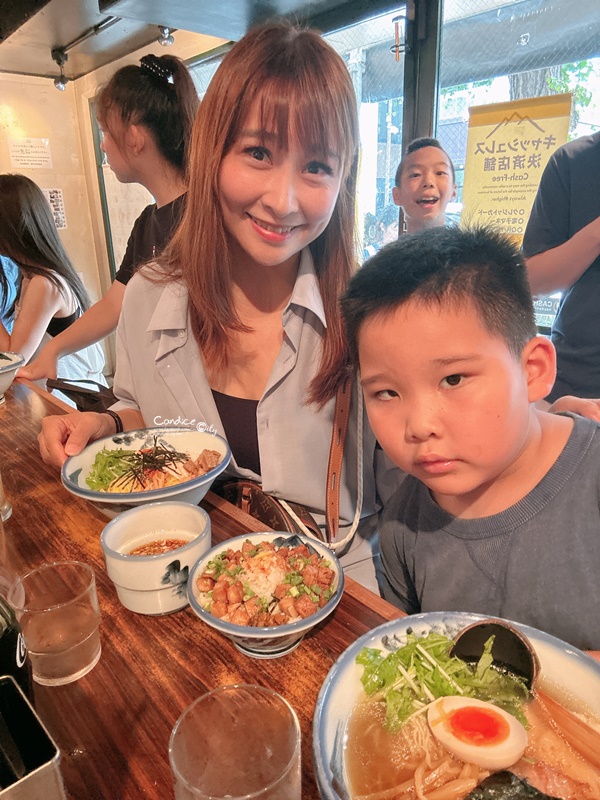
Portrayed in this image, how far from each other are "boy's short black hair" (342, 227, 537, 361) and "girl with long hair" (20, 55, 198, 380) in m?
1.71

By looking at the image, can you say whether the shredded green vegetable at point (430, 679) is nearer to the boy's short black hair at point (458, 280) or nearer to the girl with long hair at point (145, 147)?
the boy's short black hair at point (458, 280)

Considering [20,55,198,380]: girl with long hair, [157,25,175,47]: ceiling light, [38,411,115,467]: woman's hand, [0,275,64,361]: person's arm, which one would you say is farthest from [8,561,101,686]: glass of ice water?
[157,25,175,47]: ceiling light

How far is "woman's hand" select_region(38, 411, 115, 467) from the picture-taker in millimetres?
1417

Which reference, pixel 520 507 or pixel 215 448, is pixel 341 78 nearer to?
pixel 215 448

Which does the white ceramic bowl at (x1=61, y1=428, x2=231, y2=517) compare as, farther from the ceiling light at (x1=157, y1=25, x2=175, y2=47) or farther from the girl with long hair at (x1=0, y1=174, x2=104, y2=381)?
the ceiling light at (x1=157, y1=25, x2=175, y2=47)

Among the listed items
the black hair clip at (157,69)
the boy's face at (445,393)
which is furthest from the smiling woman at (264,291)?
the black hair clip at (157,69)

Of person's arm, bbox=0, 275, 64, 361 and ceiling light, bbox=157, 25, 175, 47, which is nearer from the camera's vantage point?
person's arm, bbox=0, 275, 64, 361

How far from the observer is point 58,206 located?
629cm

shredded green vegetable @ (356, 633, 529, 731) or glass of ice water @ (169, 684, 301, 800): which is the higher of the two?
glass of ice water @ (169, 684, 301, 800)

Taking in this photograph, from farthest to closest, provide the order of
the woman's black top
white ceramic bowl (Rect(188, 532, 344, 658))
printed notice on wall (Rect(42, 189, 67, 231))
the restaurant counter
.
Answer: printed notice on wall (Rect(42, 189, 67, 231)) → the woman's black top → white ceramic bowl (Rect(188, 532, 344, 658)) → the restaurant counter

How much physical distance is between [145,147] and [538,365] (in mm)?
2340

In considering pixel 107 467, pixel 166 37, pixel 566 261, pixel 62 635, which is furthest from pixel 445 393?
pixel 166 37

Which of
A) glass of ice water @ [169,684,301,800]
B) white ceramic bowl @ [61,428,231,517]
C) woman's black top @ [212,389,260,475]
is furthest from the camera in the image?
woman's black top @ [212,389,260,475]

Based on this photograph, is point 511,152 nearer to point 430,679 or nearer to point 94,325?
point 94,325
